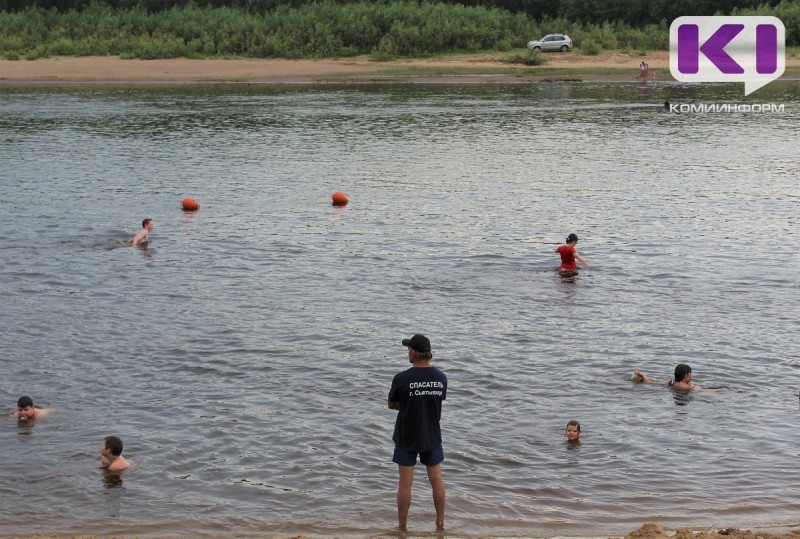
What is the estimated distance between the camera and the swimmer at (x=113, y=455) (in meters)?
16.3

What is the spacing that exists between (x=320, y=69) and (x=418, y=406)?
72429 millimetres

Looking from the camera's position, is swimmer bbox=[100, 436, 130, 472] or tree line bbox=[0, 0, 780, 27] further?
tree line bbox=[0, 0, 780, 27]

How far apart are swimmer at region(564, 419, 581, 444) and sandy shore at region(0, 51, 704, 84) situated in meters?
64.0

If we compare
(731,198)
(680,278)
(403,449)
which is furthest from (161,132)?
(403,449)

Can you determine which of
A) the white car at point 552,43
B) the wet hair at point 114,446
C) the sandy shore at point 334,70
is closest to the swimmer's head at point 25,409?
the wet hair at point 114,446

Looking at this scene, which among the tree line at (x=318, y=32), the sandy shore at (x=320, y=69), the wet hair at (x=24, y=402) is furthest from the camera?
the tree line at (x=318, y=32)

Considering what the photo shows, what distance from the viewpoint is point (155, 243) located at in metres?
31.6

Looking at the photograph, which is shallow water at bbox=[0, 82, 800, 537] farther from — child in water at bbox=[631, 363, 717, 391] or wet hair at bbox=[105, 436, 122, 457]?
wet hair at bbox=[105, 436, 122, 457]

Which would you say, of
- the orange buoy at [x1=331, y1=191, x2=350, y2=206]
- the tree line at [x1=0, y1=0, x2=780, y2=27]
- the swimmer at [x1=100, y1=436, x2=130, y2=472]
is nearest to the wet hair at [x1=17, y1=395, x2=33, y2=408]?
the swimmer at [x1=100, y1=436, x2=130, y2=472]

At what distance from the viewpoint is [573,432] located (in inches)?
685

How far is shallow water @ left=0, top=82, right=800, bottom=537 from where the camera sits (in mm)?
15711

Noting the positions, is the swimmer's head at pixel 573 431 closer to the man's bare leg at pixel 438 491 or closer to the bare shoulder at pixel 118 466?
the man's bare leg at pixel 438 491

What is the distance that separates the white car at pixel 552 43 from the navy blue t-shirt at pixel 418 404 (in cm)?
7673

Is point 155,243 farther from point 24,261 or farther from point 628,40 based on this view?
point 628,40
